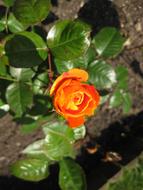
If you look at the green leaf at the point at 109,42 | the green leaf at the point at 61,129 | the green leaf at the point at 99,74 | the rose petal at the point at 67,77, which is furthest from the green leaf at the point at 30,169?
the rose petal at the point at 67,77

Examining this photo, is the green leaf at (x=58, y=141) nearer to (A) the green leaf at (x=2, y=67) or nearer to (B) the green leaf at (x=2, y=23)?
(A) the green leaf at (x=2, y=67)

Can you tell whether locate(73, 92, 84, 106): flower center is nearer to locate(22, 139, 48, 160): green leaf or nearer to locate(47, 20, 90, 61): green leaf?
locate(47, 20, 90, 61): green leaf

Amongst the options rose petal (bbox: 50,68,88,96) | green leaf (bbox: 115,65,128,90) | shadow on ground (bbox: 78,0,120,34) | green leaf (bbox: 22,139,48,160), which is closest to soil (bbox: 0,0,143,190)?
shadow on ground (bbox: 78,0,120,34)

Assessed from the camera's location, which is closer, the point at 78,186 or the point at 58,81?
the point at 58,81

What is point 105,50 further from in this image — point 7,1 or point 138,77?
point 138,77

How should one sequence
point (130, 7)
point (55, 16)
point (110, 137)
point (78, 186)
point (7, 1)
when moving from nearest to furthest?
point (7, 1)
point (78, 186)
point (55, 16)
point (130, 7)
point (110, 137)

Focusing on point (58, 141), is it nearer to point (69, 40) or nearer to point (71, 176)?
point (71, 176)

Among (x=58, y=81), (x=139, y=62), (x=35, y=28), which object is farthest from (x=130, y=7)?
(x=58, y=81)
